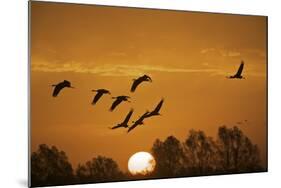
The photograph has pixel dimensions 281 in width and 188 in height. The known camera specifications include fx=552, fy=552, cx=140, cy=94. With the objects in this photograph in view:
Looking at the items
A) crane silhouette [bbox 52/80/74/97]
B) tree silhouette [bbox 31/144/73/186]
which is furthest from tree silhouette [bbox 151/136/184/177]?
crane silhouette [bbox 52/80/74/97]

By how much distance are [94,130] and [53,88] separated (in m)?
0.56

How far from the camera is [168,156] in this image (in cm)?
556

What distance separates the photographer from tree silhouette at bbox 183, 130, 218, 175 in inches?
222

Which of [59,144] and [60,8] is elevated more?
[60,8]

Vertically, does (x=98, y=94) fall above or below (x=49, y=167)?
above

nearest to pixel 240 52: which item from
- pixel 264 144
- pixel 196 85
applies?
pixel 196 85

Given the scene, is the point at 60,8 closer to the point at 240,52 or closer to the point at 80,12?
the point at 80,12

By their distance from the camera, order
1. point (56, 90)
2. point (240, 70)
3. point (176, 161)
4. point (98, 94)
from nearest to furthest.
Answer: point (56, 90), point (98, 94), point (176, 161), point (240, 70)

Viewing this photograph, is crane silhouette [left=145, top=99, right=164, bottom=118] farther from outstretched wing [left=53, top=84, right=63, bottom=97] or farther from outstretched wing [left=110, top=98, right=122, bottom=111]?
outstretched wing [left=53, top=84, right=63, bottom=97]

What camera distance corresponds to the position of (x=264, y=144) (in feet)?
19.6

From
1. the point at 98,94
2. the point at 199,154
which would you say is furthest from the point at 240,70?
the point at 98,94

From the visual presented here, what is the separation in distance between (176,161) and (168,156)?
0.10 metres

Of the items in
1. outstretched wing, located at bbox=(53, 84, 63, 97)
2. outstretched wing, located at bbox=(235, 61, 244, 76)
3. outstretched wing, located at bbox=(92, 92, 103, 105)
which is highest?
outstretched wing, located at bbox=(235, 61, 244, 76)

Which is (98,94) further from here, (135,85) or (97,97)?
(135,85)
